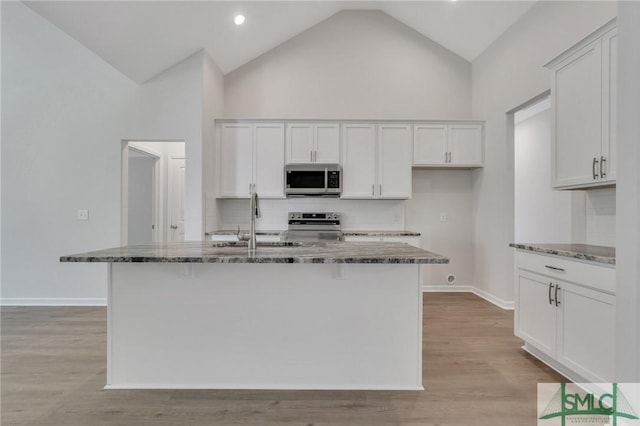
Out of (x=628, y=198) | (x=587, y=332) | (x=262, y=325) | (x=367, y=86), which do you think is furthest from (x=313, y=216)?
(x=628, y=198)

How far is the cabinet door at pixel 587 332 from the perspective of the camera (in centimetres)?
201

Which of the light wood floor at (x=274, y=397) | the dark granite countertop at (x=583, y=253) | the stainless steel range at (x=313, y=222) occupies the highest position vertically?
the stainless steel range at (x=313, y=222)

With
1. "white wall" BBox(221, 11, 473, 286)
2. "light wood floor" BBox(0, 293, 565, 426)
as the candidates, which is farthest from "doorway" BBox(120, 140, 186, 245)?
"light wood floor" BBox(0, 293, 565, 426)

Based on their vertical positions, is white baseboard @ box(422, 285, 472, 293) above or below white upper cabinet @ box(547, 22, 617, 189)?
below

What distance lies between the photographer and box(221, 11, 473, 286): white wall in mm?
4984

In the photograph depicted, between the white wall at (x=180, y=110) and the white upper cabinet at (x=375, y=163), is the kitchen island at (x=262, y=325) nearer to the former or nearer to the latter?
the white wall at (x=180, y=110)

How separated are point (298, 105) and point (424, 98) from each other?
1836 millimetres

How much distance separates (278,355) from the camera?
7.45ft

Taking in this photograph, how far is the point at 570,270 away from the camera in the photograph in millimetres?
2309

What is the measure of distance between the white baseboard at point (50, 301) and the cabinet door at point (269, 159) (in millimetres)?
2416

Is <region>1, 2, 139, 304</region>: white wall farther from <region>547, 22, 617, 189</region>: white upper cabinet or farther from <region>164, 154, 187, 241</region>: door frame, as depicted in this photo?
<region>547, 22, 617, 189</region>: white upper cabinet

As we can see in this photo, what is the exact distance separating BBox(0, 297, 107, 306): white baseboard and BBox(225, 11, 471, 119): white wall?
117 inches

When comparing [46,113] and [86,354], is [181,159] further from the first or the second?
[86,354]

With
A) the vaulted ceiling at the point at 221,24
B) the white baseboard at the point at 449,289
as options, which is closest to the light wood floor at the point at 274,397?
the white baseboard at the point at 449,289
